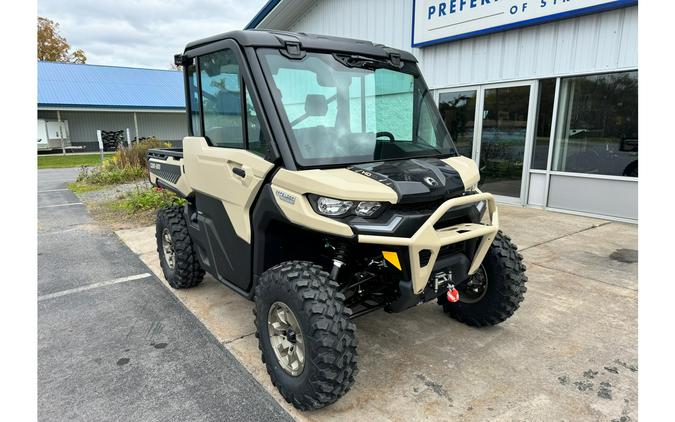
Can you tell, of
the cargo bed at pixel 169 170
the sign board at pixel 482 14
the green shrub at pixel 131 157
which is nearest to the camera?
the cargo bed at pixel 169 170

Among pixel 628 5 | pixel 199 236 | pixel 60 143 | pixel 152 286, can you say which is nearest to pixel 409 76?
pixel 199 236

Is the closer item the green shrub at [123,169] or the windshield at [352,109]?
the windshield at [352,109]

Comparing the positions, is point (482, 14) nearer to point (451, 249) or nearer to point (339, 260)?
point (451, 249)

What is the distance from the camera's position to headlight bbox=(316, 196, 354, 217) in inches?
92.3

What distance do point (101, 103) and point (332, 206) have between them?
92.5ft

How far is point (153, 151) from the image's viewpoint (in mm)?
4762

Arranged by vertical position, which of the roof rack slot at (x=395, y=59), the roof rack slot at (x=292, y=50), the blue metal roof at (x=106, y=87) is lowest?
the roof rack slot at (x=292, y=50)

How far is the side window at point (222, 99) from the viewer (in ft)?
9.46

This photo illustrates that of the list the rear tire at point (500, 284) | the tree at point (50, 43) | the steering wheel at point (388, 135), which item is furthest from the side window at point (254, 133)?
the tree at point (50, 43)

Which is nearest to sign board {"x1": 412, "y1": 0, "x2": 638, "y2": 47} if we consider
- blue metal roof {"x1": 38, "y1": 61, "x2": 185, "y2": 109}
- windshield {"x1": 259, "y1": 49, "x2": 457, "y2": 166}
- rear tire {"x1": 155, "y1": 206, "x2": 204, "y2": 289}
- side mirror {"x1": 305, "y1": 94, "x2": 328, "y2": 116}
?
windshield {"x1": 259, "y1": 49, "x2": 457, "y2": 166}

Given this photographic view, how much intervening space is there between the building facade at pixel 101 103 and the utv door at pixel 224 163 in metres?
25.4

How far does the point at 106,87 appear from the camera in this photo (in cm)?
2783

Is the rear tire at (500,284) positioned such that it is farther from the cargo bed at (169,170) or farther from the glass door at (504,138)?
the glass door at (504,138)

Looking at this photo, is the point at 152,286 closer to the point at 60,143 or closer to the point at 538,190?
the point at 538,190
